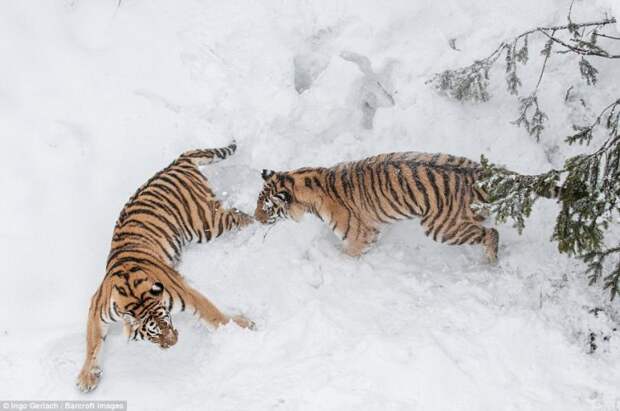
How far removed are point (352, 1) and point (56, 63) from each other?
12.6ft

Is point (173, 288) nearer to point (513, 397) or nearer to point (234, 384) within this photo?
point (234, 384)

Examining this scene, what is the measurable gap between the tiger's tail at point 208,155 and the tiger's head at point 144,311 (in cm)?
186

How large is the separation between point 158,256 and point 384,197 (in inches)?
92.5

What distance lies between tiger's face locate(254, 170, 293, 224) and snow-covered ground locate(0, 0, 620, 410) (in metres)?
0.28

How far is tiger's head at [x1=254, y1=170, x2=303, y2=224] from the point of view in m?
6.89

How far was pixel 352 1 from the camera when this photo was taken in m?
8.43

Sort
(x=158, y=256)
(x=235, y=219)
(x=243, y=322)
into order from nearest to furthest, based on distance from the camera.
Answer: (x=243, y=322) < (x=158, y=256) < (x=235, y=219)

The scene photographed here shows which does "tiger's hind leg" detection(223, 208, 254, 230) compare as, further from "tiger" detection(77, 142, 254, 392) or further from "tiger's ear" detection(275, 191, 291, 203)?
"tiger's ear" detection(275, 191, 291, 203)

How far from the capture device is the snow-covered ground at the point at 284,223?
5.60 metres

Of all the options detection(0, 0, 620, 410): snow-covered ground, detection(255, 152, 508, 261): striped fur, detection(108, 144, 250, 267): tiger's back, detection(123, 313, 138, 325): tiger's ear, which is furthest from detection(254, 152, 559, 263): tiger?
detection(123, 313, 138, 325): tiger's ear

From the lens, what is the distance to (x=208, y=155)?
7.25 m

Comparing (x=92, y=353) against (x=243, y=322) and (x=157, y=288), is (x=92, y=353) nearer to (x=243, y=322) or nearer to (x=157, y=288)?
(x=157, y=288)

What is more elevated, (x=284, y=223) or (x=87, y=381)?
(x=284, y=223)

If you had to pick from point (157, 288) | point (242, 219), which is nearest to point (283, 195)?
point (242, 219)
